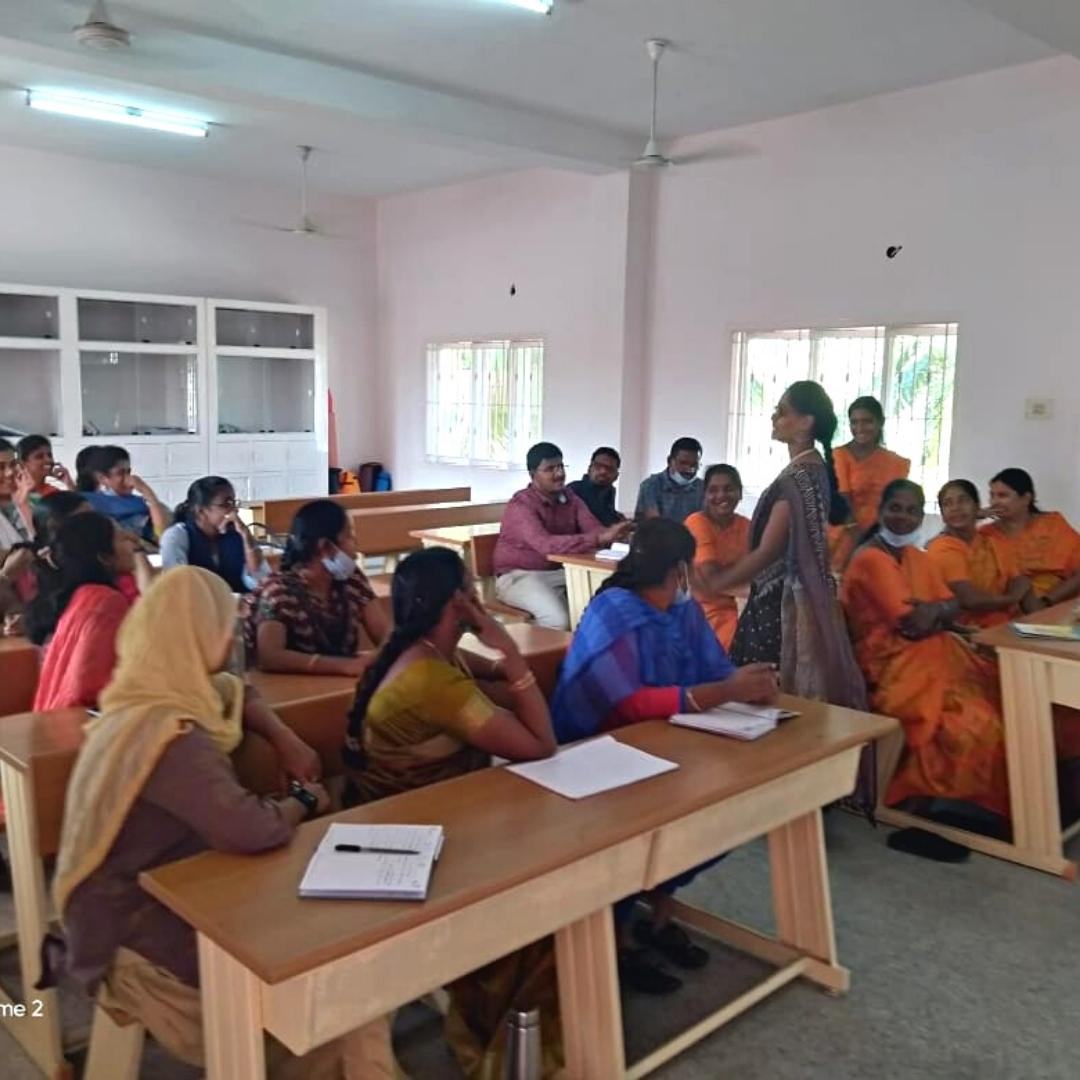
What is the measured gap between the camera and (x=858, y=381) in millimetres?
6441

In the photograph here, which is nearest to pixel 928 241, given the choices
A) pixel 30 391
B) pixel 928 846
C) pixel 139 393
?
pixel 928 846

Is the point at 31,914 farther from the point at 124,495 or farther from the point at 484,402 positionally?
the point at 484,402

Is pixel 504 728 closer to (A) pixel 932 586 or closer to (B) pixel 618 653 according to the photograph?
(B) pixel 618 653

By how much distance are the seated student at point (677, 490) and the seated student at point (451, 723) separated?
3.65 meters

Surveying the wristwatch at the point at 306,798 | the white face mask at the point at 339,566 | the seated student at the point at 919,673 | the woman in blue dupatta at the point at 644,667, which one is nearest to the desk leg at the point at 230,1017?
the wristwatch at the point at 306,798

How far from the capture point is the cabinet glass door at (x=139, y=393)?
831cm

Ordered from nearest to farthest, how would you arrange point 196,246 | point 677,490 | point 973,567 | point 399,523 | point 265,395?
point 973,567
point 677,490
point 399,523
point 196,246
point 265,395

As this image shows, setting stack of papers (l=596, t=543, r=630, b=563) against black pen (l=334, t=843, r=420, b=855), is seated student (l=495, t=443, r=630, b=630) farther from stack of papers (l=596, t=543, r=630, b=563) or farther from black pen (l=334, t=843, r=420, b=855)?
black pen (l=334, t=843, r=420, b=855)

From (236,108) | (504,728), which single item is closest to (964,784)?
(504,728)

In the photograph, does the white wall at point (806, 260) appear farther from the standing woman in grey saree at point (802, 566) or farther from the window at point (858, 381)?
the standing woman in grey saree at point (802, 566)

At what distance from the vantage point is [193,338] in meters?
8.61

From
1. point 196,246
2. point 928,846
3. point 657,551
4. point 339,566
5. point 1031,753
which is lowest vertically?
point 928,846

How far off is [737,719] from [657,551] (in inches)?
17.0

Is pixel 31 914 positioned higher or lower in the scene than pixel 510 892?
lower
